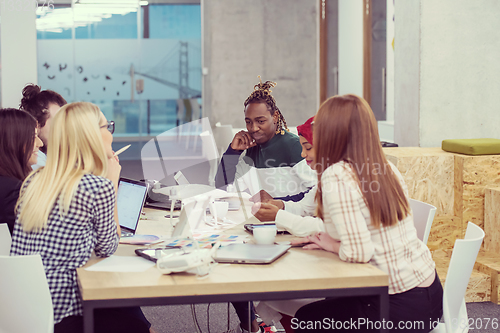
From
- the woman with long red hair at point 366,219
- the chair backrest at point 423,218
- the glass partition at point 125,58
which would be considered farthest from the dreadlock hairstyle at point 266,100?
the glass partition at point 125,58

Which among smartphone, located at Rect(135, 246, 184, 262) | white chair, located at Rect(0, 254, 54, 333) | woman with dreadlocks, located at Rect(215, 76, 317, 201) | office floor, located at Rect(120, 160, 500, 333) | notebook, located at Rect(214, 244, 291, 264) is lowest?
office floor, located at Rect(120, 160, 500, 333)

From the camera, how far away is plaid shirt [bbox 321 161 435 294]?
1596 mm

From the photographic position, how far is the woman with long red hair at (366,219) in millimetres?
1605

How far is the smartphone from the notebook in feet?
0.49

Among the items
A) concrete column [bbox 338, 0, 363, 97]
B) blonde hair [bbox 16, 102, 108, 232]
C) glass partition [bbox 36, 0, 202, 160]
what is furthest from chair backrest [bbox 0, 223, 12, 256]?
glass partition [bbox 36, 0, 202, 160]

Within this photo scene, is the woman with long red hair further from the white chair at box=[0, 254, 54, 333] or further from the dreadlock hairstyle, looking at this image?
the dreadlock hairstyle

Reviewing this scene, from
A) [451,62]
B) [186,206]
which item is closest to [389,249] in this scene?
[186,206]

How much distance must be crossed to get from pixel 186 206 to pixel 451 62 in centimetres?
279

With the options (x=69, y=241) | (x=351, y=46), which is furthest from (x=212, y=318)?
(x=351, y=46)

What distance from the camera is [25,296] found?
5.08 ft

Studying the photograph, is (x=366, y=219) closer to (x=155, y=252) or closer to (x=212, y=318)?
(x=155, y=252)

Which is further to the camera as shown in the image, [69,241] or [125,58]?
[125,58]

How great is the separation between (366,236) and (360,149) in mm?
279

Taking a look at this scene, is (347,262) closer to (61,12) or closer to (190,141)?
(190,141)
